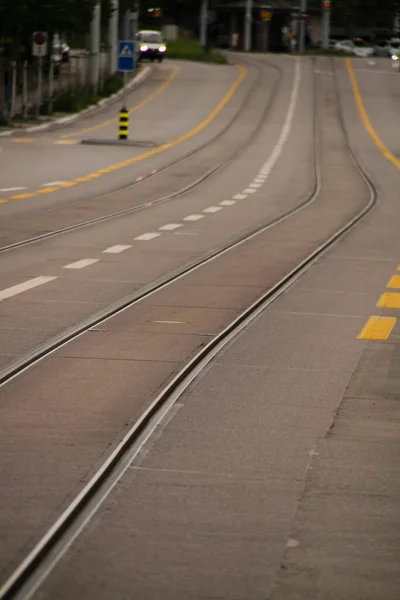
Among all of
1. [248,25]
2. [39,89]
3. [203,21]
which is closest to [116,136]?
[39,89]

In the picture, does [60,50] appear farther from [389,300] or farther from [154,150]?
[389,300]

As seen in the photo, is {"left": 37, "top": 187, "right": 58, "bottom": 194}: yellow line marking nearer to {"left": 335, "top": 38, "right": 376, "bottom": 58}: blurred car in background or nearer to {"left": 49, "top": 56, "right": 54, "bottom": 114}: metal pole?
{"left": 49, "top": 56, "right": 54, "bottom": 114}: metal pole

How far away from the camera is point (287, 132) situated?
2013 inches

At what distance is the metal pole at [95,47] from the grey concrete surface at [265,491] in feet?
177

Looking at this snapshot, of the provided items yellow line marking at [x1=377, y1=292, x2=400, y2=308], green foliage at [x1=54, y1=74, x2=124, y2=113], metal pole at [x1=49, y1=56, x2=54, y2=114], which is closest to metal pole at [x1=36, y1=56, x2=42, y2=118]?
metal pole at [x1=49, y1=56, x2=54, y2=114]

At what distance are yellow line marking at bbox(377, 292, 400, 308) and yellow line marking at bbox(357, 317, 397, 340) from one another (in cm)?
80

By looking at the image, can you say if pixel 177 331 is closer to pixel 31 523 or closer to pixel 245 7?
pixel 31 523

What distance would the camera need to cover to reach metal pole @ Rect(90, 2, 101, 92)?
63594 millimetres

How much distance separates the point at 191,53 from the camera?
346ft

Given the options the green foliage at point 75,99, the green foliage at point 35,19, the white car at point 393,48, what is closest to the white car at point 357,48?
the white car at point 393,48

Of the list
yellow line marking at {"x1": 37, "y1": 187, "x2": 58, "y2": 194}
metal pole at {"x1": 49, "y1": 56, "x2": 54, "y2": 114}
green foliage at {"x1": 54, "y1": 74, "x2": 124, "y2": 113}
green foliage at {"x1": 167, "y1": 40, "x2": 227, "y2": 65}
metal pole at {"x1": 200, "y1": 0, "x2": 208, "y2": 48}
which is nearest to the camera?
yellow line marking at {"x1": 37, "y1": 187, "x2": 58, "y2": 194}

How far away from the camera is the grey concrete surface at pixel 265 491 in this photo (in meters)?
5.18

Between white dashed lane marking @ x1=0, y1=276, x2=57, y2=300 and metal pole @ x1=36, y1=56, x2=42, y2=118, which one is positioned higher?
white dashed lane marking @ x1=0, y1=276, x2=57, y2=300

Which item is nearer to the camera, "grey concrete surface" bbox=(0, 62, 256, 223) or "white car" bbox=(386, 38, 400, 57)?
"grey concrete surface" bbox=(0, 62, 256, 223)
